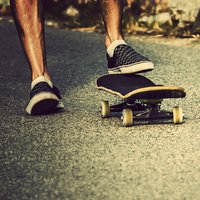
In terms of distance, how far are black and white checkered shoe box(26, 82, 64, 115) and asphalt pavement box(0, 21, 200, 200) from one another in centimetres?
4

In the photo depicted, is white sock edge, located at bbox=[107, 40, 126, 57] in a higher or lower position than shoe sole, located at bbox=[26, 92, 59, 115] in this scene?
higher

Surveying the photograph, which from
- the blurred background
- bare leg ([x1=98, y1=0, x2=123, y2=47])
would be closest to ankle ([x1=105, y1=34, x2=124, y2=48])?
bare leg ([x1=98, y1=0, x2=123, y2=47])

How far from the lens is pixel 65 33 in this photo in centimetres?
638

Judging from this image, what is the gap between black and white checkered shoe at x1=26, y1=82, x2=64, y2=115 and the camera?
3.15 meters

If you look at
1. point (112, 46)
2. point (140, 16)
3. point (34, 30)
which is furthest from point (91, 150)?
point (140, 16)

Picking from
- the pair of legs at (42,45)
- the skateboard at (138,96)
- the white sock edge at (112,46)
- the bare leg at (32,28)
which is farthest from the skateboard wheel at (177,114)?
the bare leg at (32,28)

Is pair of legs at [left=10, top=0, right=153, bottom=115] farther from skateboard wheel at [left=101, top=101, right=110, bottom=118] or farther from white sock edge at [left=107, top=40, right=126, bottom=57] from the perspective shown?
skateboard wheel at [left=101, top=101, right=110, bottom=118]

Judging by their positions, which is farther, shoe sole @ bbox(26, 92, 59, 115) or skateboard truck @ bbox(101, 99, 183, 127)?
shoe sole @ bbox(26, 92, 59, 115)

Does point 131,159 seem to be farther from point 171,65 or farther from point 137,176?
point 171,65

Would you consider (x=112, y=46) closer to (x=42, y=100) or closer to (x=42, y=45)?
(x=42, y=45)

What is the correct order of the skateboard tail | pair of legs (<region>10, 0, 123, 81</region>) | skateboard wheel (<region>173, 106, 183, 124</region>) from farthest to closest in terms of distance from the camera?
pair of legs (<region>10, 0, 123, 81</region>) < skateboard wheel (<region>173, 106, 183, 124</region>) < the skateboard tail

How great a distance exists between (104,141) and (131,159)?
0.28m

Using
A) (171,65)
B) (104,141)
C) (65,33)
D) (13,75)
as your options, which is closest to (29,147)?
(104,141)

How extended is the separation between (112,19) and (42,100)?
611 millimetres
